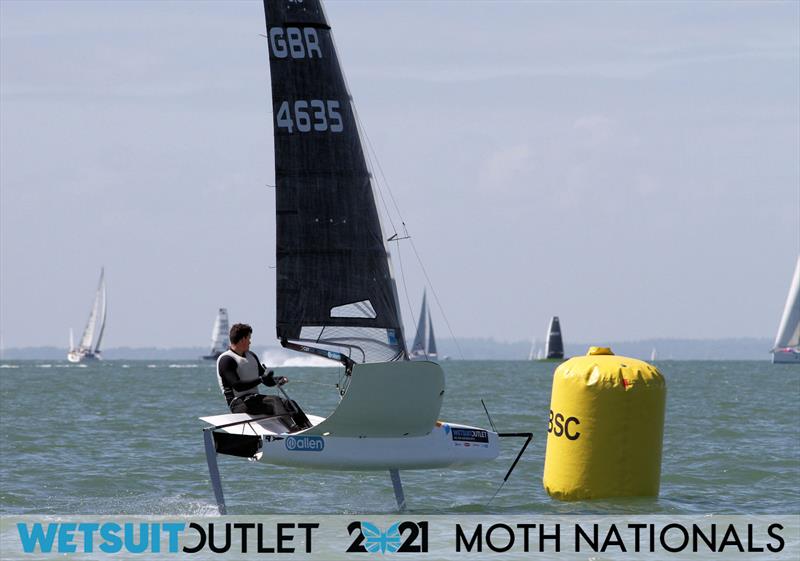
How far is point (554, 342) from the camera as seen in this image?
123250 millimetres

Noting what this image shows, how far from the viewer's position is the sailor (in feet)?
46.8

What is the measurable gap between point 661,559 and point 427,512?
12.5 ft

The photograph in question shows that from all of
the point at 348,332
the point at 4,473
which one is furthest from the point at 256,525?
the point at 4,473

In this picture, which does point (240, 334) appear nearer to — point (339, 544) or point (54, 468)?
point (339, 544)

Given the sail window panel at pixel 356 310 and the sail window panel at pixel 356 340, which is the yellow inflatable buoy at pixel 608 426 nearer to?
the sail window panel at pixel 356 340

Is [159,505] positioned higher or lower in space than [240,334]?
lower

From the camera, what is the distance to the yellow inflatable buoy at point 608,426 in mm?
14023

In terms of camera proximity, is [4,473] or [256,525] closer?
[256,525]

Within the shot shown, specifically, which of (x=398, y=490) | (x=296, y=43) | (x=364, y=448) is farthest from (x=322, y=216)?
(x=398, y=490)

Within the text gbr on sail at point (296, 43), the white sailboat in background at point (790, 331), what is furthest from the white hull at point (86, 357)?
the text gbr on sail at point (296, 43)

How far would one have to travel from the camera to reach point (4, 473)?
18.9 meters

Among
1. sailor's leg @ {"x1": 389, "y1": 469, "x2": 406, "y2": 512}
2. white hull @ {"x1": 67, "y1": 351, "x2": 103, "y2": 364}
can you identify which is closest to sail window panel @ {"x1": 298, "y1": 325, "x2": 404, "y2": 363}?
sailor's leg @ {"x1": 389, "y1": 469, "x2": 406, "y2": 512}

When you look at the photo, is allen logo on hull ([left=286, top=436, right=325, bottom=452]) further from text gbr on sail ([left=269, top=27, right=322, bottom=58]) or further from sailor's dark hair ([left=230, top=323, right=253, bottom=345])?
text gbr on sail ([left=269, top=27, right=322, bottom=58])

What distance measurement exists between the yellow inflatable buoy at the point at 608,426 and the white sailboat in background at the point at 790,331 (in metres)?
96.0
